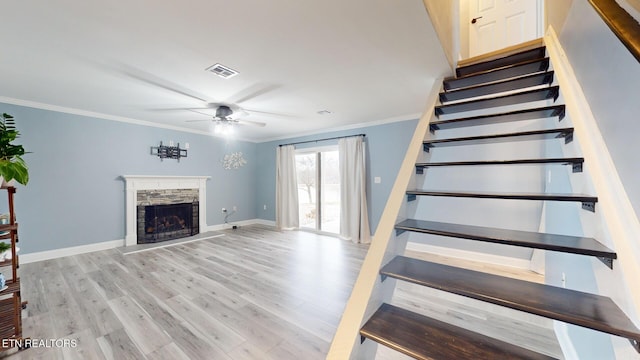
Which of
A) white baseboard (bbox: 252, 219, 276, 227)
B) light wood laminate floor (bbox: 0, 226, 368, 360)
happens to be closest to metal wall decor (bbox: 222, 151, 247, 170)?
white baseboard (bbox: 252, 219, 276, 227)

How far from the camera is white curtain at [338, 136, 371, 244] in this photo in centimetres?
467

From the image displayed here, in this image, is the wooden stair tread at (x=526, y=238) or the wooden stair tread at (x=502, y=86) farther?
the wooden stair tread at (x=502, y=86)

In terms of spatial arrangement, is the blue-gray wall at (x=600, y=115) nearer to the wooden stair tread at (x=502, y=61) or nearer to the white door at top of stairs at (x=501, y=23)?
the wooden stair tread at (x=502, y=61)

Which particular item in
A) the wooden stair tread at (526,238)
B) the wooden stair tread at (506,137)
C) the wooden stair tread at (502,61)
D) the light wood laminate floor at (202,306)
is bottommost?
the light wood laminate floor at (202,306)

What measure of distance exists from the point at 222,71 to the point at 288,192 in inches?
147

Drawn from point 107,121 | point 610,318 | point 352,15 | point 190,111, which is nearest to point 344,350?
point 610,318

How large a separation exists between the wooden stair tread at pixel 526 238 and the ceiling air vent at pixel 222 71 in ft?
7.31

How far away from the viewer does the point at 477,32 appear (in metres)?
3.67

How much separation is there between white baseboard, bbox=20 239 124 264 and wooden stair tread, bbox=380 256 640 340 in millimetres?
5070

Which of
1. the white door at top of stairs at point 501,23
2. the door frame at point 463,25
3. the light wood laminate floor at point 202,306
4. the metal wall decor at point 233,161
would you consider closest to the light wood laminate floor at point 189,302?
the light wood laminate floor at point 202,306

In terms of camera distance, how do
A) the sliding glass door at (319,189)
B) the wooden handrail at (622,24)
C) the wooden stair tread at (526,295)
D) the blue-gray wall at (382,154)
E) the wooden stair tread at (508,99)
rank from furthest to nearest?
the sliding glass door at (319,189) < the blue-gray wall at (382,154) < the wooden stair tread at (508,99) < the wooden stair tread at (526,295) < the wooden handrail at (622,24)

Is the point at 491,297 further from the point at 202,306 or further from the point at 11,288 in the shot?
the point at 11,288

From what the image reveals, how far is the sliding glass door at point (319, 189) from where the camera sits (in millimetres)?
5430

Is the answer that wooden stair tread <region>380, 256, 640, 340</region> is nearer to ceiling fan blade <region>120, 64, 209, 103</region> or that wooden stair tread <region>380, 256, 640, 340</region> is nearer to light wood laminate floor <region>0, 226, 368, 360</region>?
light wood laminate floor <region>0, 226, 368, 360</region>
